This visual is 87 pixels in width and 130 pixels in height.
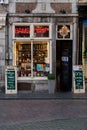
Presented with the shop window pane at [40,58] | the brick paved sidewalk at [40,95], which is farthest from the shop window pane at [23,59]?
the brick paved sidewalk at [40,95]

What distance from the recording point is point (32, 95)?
2069 cm

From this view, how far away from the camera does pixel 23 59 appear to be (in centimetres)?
2227

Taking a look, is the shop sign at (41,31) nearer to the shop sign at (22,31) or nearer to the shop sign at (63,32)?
the shop sign at (22,31)

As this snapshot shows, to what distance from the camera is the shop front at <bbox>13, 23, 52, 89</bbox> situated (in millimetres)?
22141

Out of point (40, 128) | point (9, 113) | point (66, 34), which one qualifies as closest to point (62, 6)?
point (66, 34)

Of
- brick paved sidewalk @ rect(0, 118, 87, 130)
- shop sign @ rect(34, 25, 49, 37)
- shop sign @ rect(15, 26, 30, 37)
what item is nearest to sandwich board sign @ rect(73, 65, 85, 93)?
shop sign @ rect(34, 25, 49, 37)

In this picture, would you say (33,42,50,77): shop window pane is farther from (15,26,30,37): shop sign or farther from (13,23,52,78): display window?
(15,26,30,37): shop sign

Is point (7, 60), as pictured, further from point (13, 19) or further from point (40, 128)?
point (40, 128)

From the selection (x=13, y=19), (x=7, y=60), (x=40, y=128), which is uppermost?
(x=13, y=19)

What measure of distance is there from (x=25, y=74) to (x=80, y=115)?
8.33 m

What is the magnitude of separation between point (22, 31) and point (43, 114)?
321 inches

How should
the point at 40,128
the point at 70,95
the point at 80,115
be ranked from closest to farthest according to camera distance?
1. the point at 40,128
2. the point at 80,115
3. the point at 70,95

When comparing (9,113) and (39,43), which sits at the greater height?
(39,43)

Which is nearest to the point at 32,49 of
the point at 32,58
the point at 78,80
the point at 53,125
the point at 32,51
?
the point at 32,51
